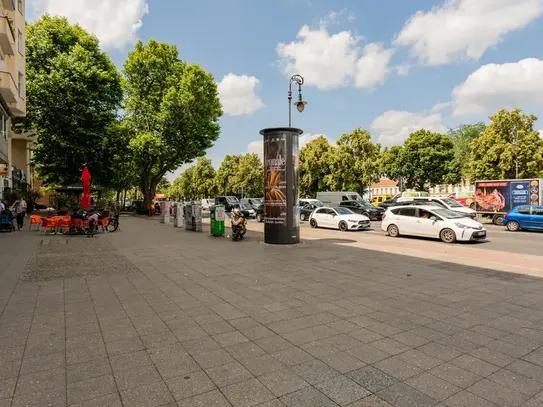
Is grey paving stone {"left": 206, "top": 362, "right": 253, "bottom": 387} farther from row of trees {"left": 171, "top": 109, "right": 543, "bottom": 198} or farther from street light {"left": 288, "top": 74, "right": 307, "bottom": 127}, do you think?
row of trees {"left": 171, "top": 109, "right": 543, "bottom": 198}

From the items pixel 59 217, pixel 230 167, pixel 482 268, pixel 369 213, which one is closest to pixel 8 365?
pixel 482 268

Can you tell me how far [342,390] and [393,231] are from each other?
14.9 meters

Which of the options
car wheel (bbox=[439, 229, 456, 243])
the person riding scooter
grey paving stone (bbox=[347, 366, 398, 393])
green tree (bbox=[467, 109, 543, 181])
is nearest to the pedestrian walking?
the person riding scooter

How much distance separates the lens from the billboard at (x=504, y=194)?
72.2 ft

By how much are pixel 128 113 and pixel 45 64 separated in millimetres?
7304

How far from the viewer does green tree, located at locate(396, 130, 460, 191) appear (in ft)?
164

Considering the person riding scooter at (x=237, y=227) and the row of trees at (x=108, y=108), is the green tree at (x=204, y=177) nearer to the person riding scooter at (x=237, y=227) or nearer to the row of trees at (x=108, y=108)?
the row of trees at (x=108, y=108)

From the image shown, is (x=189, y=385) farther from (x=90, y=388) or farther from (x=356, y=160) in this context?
(x=356, y=160)

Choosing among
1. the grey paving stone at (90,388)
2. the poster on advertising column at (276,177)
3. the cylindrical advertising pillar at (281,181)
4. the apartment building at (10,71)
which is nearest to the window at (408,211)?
the cylindrical advertising pillar at (281,181)

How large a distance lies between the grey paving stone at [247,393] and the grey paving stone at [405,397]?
0.95m

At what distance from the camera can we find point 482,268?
340 inches

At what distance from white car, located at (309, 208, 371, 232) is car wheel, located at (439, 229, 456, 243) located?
5.63 meters

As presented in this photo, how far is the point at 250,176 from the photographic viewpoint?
6719 cm

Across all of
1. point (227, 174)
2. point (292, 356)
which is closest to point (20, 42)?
point (292, 356)
